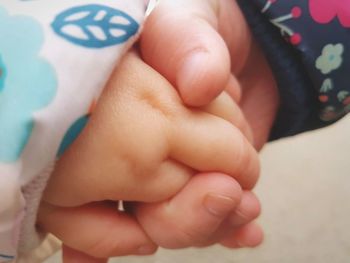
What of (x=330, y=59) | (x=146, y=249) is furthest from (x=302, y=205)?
(x=146, y=249)

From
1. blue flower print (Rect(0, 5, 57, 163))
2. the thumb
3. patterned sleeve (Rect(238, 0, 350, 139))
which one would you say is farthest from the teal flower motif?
blue flower print (Rect(0, 5, 57, 163))

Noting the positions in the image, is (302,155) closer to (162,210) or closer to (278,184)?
(278,184)

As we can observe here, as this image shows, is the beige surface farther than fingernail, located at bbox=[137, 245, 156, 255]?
Yes

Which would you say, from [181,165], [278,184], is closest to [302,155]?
[278,184]

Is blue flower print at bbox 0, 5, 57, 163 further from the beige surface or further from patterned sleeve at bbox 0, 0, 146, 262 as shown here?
the beige surface

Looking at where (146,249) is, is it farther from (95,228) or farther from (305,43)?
(305,43)

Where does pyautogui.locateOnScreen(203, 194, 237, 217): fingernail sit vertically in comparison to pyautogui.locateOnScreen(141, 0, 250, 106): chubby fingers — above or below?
below

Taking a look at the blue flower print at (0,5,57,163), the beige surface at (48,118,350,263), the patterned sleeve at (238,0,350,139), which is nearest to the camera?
the blue flower print at (0,5,57,163)
